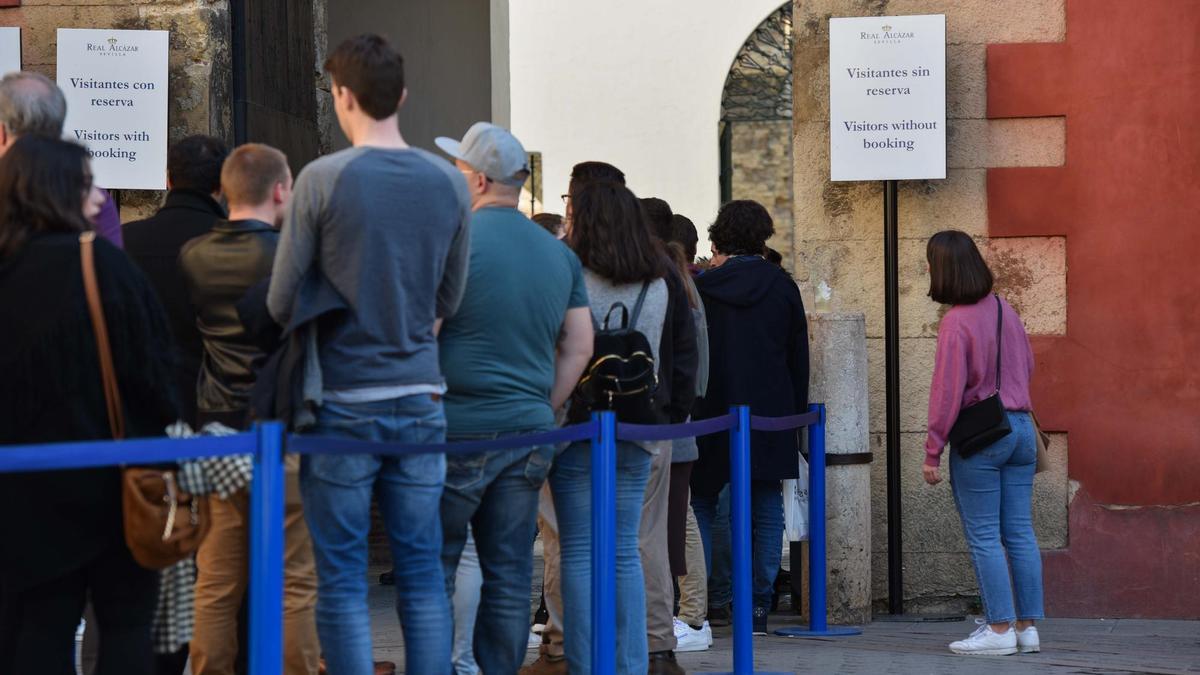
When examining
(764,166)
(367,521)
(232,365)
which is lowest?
(367,521)

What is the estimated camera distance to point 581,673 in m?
4.74

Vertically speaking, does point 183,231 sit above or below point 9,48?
below

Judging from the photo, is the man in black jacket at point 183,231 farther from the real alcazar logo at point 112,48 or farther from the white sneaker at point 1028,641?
the white sneaker at point 1028,641

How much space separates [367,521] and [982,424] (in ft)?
9.56

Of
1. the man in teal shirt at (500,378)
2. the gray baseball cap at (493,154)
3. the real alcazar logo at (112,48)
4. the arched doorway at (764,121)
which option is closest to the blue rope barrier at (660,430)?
the man in teal shirt at (500,378)

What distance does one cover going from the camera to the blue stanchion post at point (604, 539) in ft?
15.1

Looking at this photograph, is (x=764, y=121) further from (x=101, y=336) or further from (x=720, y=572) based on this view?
(x=101, y=336)

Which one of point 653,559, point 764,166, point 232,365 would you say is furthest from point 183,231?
point 764,166

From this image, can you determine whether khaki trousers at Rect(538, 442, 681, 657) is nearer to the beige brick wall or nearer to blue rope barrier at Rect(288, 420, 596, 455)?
blue rope barrier at Rect(288, 420, 596, 455)

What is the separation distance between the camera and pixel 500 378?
4.28 meters

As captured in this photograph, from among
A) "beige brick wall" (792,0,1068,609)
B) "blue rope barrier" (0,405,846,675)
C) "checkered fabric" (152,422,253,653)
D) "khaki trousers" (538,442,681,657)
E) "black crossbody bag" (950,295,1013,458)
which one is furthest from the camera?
"beige brick wall" (792,0,1068,609)

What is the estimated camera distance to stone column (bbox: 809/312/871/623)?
7008 millimetres

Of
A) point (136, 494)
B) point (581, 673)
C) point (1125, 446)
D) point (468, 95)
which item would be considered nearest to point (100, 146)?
point (581, 673)

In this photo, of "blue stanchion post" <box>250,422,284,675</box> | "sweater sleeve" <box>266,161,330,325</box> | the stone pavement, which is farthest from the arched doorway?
"blue stanchion post" <box>250,422,284,675</box>
